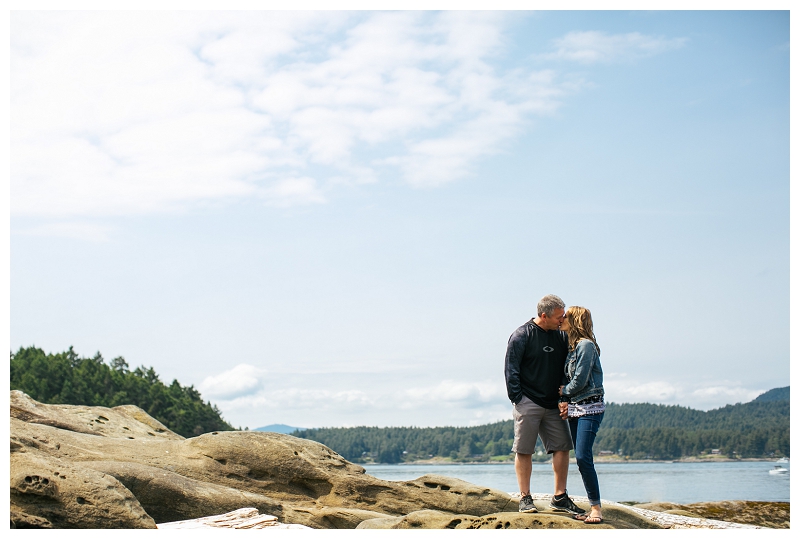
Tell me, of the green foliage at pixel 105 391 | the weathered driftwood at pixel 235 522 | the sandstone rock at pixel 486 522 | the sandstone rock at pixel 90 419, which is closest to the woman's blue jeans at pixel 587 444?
the sandstone rock at pixel 486 522

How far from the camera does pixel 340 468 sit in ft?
37.5

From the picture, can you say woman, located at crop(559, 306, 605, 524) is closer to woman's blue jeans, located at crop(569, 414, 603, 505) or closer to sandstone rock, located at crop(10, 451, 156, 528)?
woman's blue jeans, located at crop(569, 414, 603, 505)

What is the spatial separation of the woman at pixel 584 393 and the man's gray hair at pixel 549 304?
19 centimetres

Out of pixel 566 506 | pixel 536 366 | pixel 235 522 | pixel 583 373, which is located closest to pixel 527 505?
pixel 566 506

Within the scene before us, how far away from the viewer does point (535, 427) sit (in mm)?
8070

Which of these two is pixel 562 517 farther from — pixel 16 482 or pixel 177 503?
pixel 16 482

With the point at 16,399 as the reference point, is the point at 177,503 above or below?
below

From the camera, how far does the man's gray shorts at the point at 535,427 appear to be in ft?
26.3

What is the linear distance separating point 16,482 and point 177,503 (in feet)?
7.67

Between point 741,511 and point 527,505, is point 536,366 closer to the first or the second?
point 527,505

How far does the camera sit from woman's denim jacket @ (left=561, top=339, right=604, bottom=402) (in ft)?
24.9

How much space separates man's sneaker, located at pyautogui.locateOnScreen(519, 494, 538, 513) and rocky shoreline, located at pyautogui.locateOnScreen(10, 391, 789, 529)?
162 millimetres

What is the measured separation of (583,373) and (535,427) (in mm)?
955
